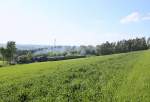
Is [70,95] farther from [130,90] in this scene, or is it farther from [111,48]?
[111,48]

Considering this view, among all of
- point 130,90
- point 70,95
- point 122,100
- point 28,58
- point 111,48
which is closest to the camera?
point 122,100

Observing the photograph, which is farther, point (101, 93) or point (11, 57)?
point (11, 57)

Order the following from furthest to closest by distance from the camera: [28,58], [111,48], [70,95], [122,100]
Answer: [111,48], [28,58], [70,95], [122,100]

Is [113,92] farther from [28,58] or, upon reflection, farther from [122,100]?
[28,58]

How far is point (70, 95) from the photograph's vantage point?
1967 cm

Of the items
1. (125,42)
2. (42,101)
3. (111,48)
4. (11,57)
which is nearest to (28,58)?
(11,57)

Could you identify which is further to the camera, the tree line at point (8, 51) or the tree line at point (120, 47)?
the tree line at point (120, 47)

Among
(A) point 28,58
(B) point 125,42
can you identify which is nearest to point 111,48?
(B) point 125,42

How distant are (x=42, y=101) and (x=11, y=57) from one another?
97.0 metres

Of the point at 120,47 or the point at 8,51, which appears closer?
the point at 8,51

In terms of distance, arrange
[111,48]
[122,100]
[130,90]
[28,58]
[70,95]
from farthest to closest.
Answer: [111,48]
[28,58]
[130,90]
[70,95]
[122,100]

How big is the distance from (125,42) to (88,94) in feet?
488

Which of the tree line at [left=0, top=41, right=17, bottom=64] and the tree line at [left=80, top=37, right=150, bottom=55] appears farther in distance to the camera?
the tree line at [left=80, top=37, right=150, bottom=55]

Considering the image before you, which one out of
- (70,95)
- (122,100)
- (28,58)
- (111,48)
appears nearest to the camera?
(122,100)
